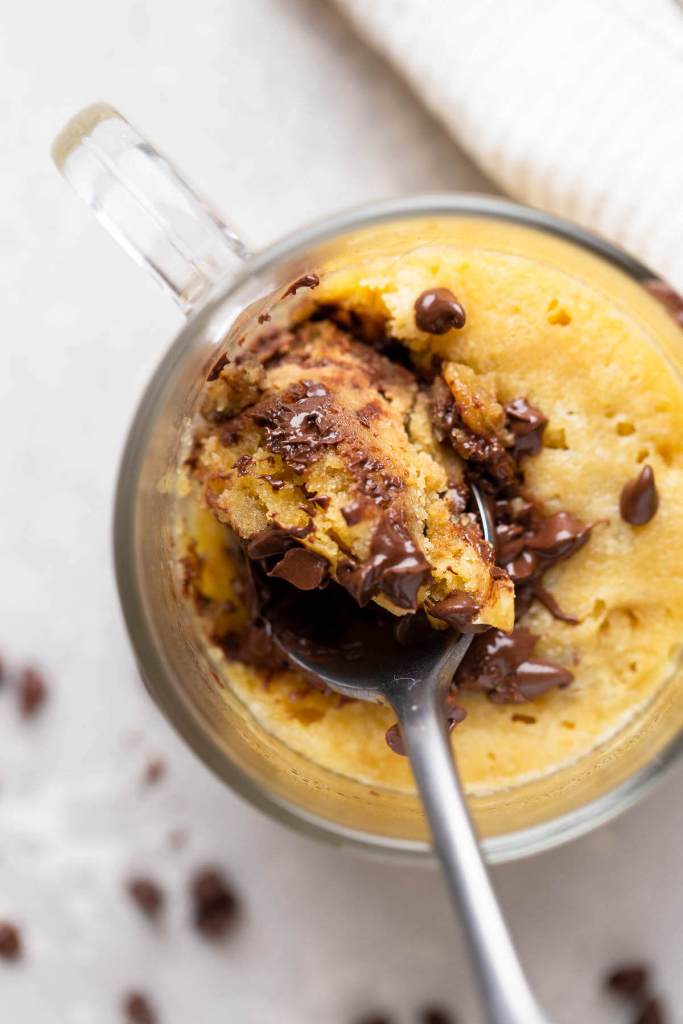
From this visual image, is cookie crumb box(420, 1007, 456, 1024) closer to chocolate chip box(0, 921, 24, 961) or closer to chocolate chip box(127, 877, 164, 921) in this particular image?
chocolate chip box(127, 877, 164, 921)

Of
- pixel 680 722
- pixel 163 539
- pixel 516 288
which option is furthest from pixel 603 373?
pixel 163 539

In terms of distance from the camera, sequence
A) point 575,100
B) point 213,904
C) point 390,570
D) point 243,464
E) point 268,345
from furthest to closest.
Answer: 1. point 213,904
2. point 575,100
3. point 268,345
4. point 243,464
5. point 390,570

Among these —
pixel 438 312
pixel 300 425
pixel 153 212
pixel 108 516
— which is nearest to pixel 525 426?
pixel 438 312

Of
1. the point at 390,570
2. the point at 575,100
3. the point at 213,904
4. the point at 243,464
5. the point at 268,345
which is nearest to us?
the point at 390,570

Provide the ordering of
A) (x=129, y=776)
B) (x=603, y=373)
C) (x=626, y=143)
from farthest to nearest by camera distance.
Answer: (x=129, y=776) < (x=626, y=143) < (x=603, y=373)

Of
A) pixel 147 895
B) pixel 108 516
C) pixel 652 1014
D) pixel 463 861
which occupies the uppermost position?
pixel 108 516

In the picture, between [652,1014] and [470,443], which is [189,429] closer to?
[470,443]

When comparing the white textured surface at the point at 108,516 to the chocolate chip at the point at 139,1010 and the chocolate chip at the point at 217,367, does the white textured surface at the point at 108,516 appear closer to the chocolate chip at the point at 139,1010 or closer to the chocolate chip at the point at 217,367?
the chocolate chip at the point at 139,1010

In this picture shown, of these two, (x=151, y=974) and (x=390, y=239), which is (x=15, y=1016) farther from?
(x=390, y=239)
